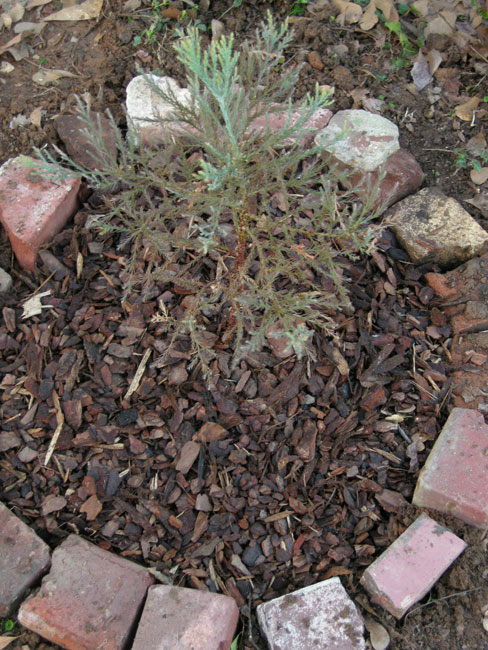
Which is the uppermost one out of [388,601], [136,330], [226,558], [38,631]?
[136,330]

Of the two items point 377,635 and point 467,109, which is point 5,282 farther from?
point 467,109

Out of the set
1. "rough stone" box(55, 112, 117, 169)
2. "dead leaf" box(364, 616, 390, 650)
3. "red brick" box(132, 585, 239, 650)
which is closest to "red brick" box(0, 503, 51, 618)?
"red brick" box(132, 585, 239, 650)

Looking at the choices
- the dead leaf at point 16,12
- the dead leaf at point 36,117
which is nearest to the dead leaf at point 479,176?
the dead leaf at point 36,117

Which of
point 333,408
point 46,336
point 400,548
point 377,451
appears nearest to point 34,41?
point 46,336

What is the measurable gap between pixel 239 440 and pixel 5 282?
1441 mm

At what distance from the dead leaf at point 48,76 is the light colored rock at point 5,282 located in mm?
1376

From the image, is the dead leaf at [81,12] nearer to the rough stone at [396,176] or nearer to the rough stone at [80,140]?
the rough stone at [80,140]

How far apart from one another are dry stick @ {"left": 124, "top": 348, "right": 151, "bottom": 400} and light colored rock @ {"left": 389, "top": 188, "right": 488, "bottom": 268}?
56.1 inches

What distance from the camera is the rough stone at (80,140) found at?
123 inches

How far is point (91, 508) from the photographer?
2.43m

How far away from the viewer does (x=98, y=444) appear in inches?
100

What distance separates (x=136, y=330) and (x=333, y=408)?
3.29 ft

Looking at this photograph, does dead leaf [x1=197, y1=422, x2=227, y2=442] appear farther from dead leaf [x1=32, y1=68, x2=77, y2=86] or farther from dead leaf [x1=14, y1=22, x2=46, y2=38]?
dead leaf [x1=14, y1=22, x2=46, y2=38]

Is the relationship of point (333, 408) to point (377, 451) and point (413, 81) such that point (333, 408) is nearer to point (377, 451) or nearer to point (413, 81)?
point (377, 451)
